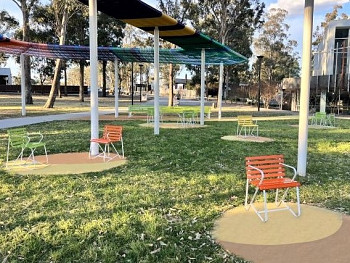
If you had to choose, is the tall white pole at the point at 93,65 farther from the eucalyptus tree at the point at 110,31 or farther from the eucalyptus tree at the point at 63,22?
the eucalyptus tree at the point at 110,31

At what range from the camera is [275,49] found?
66812 mm

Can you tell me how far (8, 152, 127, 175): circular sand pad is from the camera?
7789mm

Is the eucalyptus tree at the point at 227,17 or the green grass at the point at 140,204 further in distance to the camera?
the eucalyptus tree at the point at 227,17

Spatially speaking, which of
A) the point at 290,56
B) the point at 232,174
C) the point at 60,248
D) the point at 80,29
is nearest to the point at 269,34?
the point at 290,56

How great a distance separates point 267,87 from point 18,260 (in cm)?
4260

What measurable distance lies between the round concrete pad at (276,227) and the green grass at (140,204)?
22 cm

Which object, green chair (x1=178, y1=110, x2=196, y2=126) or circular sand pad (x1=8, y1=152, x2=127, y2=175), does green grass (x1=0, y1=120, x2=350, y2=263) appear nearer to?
circular sand pad (x1=8, y1=152, x2=127, y2=175)

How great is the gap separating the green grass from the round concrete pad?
216mm

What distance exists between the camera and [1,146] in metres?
10.9

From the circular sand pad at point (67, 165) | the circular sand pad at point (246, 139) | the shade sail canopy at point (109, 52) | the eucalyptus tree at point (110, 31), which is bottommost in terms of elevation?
the circular sand pad at point (67, 165)

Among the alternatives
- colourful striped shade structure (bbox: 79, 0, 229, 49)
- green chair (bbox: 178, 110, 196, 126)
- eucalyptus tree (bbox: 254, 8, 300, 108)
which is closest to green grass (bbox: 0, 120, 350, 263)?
colourful striped shade structure (bbox: 79, 0, 229, 49)

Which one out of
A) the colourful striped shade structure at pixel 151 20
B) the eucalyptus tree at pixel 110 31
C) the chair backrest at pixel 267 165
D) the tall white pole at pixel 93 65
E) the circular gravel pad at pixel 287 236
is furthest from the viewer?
the eucalyptus tree at pixel 110 31

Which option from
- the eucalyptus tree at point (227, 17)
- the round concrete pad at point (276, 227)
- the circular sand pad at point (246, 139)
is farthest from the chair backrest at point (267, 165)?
the eucalyptus tree at point (227, 17)

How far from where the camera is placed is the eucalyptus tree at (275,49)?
6428 centimetres
